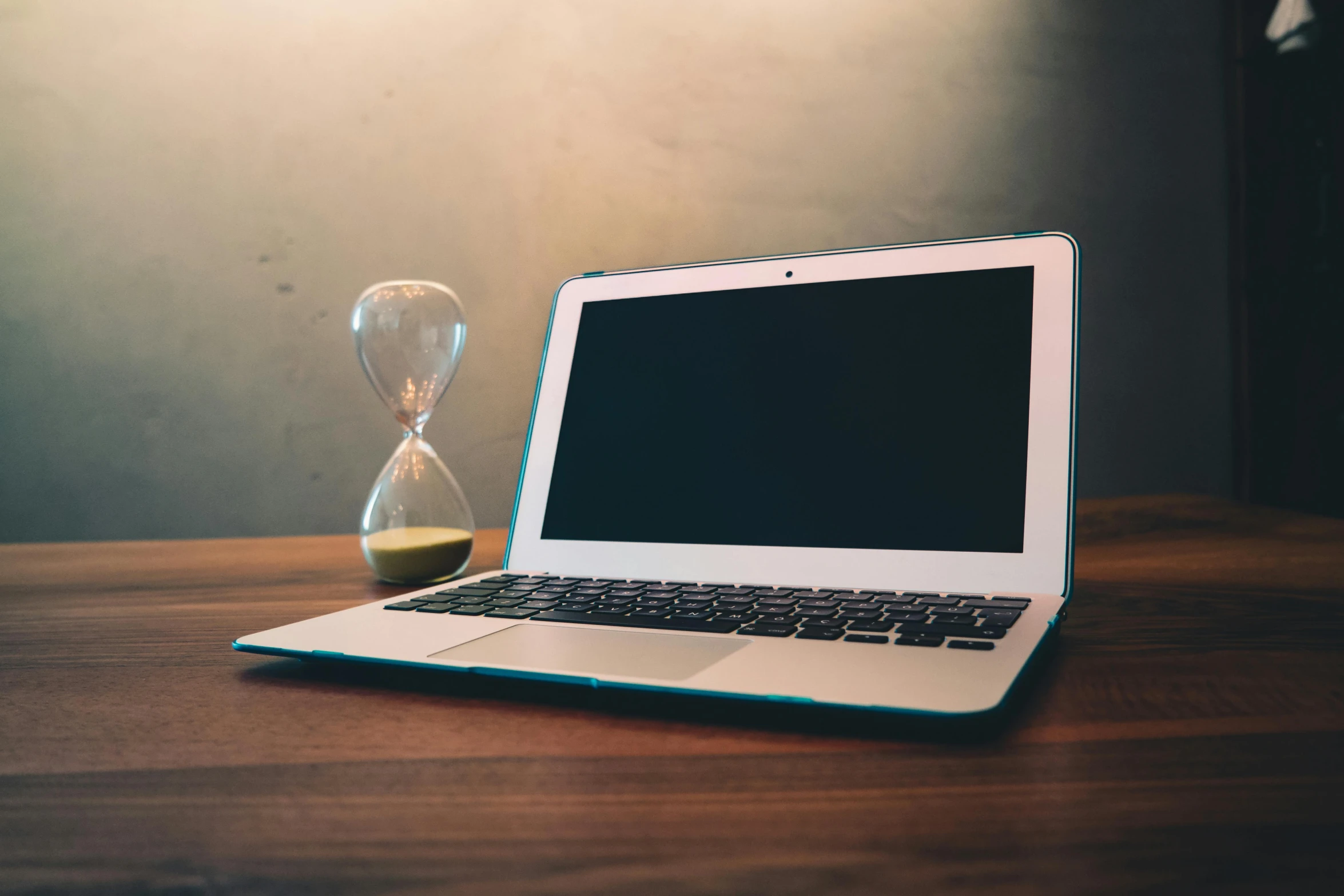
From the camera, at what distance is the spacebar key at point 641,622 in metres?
0.42

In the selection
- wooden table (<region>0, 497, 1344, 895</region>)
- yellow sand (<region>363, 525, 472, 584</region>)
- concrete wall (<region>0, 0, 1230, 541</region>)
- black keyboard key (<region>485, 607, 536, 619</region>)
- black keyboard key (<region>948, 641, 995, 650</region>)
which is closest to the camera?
wooden table (<region>0, 497, 1344, 895</region>)

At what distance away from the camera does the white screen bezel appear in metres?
0.51

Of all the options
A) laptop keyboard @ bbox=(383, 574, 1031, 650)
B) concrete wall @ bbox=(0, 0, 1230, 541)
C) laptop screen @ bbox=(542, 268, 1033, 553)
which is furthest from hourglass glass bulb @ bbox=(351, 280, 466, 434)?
concrete wall @ bbox=(0, 0, 1230, 541)

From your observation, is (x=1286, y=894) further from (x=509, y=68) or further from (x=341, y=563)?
(x=509, y=68)

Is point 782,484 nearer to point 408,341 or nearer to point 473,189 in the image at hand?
point 408,341

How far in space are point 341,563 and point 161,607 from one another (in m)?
0.21

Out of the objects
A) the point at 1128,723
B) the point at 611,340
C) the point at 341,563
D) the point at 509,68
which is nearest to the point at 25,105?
the point at 509,68

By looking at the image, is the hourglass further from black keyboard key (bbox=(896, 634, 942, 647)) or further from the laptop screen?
black keyboard key (bbox=(896, 634, 942, 647))

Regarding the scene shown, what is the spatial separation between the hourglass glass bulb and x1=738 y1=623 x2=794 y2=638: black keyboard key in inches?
14.8

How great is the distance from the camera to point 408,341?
0.69 meters

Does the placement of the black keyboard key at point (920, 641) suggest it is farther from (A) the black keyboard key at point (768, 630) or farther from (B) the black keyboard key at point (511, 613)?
(B) the black keyboard key at point (511, 613)

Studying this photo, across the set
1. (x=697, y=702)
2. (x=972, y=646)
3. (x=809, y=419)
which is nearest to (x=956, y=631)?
(x=972, y=646)

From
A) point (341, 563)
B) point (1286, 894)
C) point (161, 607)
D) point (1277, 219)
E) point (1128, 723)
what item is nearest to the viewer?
point (1286, 894)

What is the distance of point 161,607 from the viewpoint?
2.01 ft
